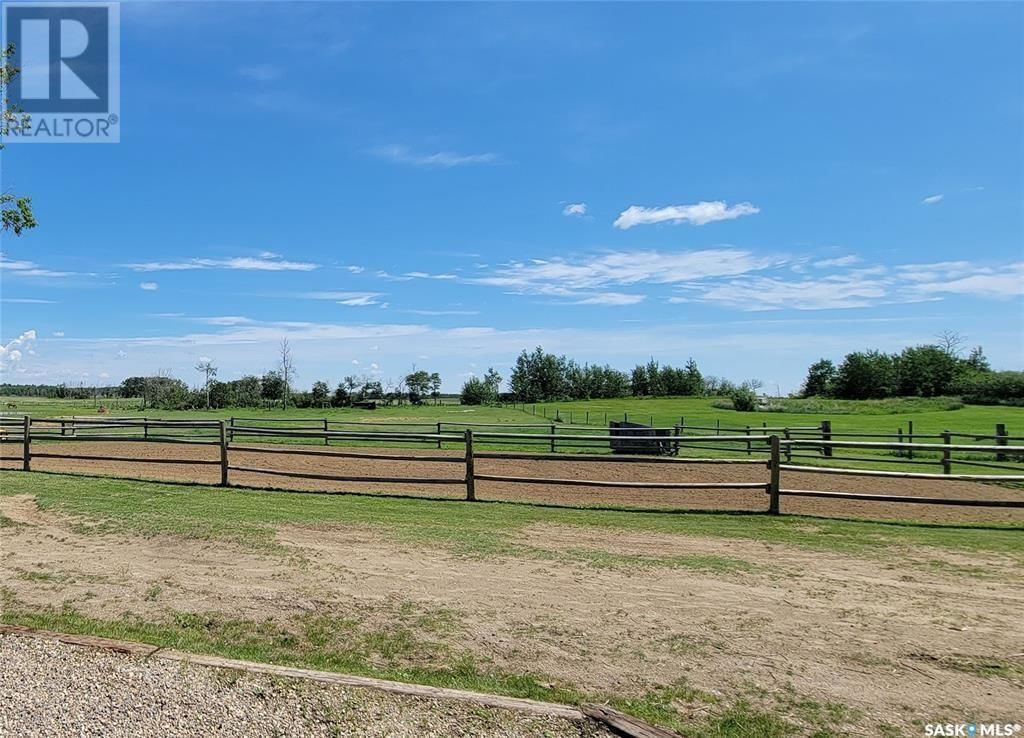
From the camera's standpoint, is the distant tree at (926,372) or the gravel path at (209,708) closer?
the gravel path at (209,708)

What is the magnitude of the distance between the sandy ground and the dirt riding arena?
328 centimetres

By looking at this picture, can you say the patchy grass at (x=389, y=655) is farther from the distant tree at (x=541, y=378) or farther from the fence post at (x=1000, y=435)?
the distant tree at (x=541, y=378)

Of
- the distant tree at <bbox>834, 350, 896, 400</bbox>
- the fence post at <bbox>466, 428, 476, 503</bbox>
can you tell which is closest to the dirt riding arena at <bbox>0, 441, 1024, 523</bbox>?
the fence post at <bbox>466, 428, 476, 503</bbox>

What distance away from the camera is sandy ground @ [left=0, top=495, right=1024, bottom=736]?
3.57 m

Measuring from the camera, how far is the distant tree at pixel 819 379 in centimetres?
8738

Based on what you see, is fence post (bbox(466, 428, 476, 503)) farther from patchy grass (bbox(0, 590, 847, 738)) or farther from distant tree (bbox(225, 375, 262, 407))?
distant tree (bbox(225, 375, 262, 407))

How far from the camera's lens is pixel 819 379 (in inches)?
3521

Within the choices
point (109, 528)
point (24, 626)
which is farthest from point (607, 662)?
point (109, 528)

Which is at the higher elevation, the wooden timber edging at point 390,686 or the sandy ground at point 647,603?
the wooden timber edging at point 390,686

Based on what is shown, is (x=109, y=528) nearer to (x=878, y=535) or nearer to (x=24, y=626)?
(x=24, y=626)

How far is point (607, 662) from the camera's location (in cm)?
385

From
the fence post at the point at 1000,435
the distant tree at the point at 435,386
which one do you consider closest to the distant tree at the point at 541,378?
the distant tree at the point at 435,386

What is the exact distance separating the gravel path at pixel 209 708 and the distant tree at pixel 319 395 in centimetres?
6823

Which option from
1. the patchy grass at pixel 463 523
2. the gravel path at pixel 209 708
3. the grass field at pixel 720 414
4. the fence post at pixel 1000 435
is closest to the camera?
the gravel path at pixel 209 708
